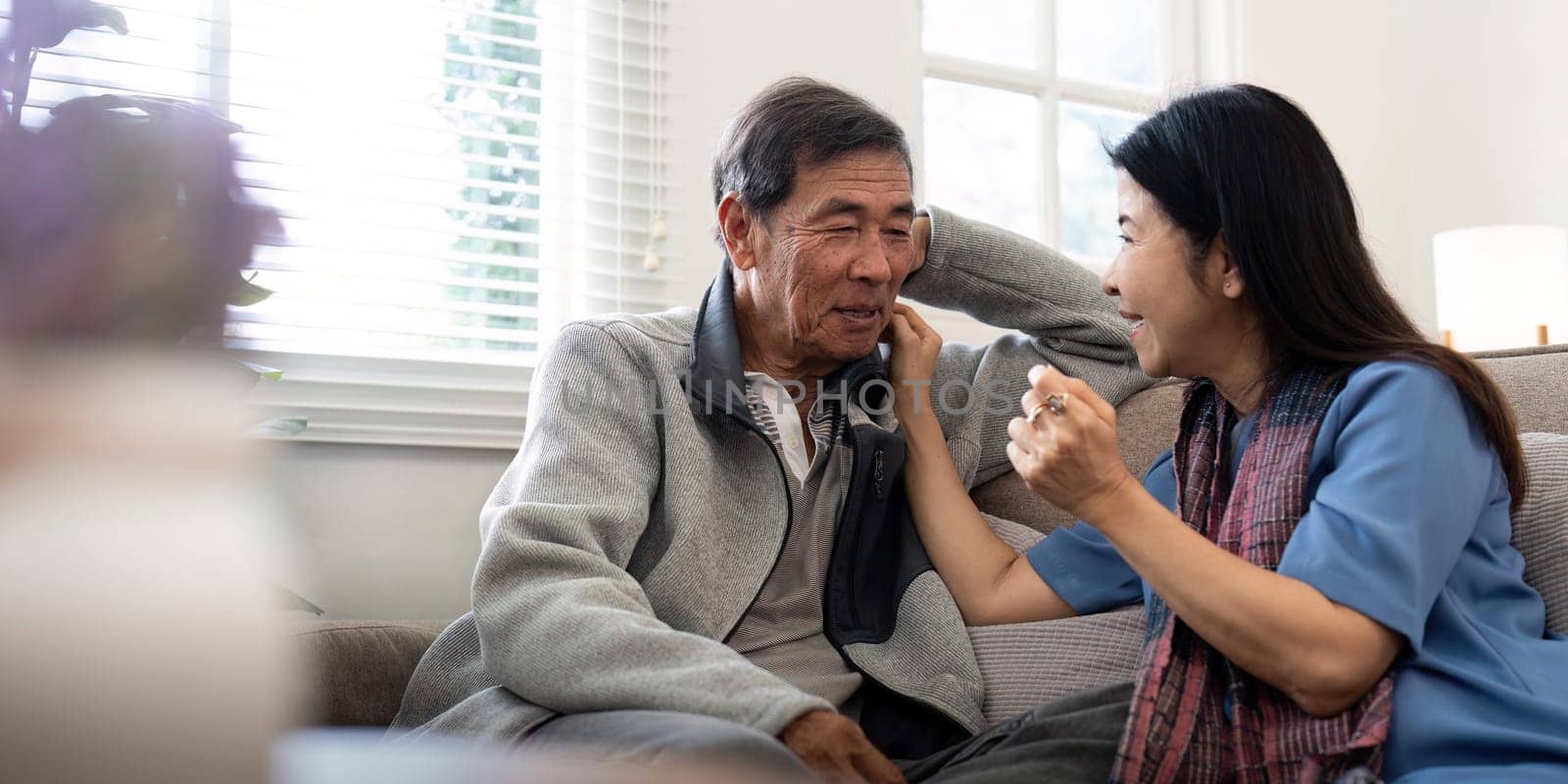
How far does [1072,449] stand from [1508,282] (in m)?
2.48

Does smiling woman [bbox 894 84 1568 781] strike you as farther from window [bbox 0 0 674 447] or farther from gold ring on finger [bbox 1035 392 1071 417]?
window [bbox 0 0 674 447]

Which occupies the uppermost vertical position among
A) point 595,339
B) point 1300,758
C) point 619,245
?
point 619,245

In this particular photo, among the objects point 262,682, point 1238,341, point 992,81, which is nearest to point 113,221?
point 262,682

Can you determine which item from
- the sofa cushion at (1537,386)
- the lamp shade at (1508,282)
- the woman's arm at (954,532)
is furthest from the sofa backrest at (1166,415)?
the lamp shade at (1508,282)

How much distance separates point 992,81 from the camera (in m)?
3.33

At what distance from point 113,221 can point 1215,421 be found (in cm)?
135

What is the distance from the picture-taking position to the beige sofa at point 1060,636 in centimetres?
138

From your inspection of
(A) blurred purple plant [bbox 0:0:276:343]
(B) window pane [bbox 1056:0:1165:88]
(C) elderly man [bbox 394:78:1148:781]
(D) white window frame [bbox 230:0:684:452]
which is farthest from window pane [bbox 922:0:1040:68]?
(A) blurred purple plant [bbox 0:0:276:343]

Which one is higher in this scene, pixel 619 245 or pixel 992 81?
pixel 992 81

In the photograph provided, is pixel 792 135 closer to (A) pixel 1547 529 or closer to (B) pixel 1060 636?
(B) pixel 1060 636

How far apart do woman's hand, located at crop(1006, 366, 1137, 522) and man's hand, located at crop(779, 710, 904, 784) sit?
0.30 meters

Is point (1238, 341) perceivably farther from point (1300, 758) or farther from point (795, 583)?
point (795, 583)

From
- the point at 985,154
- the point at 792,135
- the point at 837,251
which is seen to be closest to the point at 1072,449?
the point at 837,251

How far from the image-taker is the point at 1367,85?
3.81 meters
